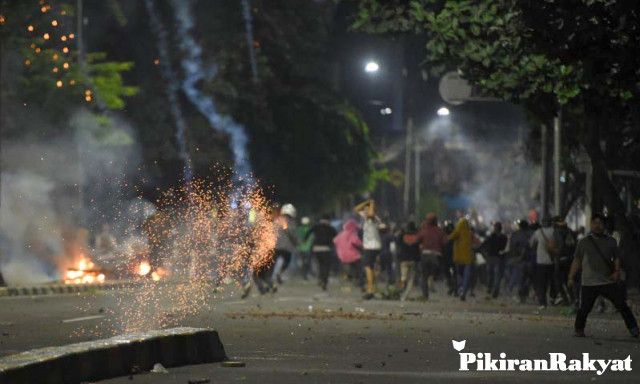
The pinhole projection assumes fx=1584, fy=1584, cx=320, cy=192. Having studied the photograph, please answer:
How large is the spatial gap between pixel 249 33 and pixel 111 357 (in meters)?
40.1

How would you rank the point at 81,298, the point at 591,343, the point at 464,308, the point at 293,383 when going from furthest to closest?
the point at 81,298, the point at 464,308, the point at 591,343, the point at 293,383

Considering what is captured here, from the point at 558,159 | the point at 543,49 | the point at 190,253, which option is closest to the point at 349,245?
the point at 558,159

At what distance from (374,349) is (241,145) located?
118 feet

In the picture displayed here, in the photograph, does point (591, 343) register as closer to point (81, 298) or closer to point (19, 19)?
point (81, 298)

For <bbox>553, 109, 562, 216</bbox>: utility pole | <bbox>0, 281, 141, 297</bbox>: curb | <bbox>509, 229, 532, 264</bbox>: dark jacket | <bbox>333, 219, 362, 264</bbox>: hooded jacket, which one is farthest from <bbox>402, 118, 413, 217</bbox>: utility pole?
<bbox>509, 229, 532, 264</bbox>: dark jacket

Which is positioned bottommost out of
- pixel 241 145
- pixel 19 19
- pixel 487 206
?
pixel 487 206

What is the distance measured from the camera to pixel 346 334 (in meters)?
20.2

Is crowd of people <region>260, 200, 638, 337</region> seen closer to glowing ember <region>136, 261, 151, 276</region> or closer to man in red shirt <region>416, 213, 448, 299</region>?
man in red shirt <region>416, 213, 448, 299</region>

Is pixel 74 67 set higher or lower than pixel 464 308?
higher

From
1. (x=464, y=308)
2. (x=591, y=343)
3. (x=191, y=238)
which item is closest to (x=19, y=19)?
(x=191, y=238)

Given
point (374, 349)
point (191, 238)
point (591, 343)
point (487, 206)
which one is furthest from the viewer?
point (487, 206)

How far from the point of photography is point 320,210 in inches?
2291

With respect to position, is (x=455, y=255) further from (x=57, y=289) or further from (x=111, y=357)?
(x=111, y=357)

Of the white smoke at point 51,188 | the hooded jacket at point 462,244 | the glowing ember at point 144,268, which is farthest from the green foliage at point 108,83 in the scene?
the hooded jacket at point 462,244
